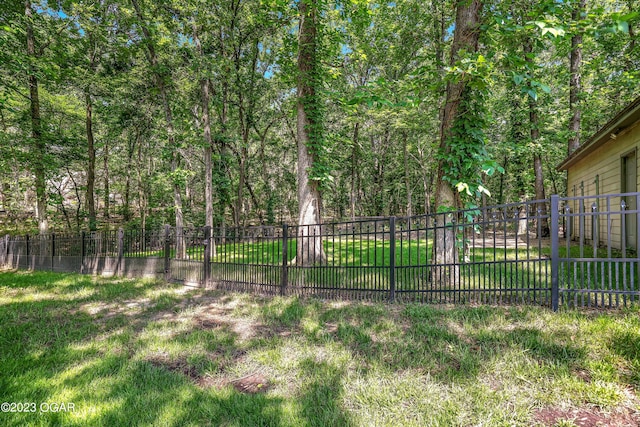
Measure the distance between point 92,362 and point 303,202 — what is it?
16.3 ft

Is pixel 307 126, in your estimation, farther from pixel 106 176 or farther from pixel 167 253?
pixel 106 176

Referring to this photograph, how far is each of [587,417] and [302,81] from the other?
7.11 m

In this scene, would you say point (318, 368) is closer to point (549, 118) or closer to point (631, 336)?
point (631, 336)

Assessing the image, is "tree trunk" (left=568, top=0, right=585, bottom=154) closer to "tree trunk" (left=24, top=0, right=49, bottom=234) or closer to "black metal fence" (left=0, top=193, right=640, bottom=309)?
"black metal fence" (left=0, top=193, right=640, bottom=309)

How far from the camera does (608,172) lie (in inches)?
333

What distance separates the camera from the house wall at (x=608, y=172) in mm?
7058

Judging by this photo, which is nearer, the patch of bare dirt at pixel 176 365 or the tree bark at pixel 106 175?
the patch of bare dirt at pixel 176 365

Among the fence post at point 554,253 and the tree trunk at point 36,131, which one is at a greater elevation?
the tree trunk at point 36,131

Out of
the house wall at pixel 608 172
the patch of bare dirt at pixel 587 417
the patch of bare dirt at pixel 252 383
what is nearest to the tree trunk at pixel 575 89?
the house wall at pixel 608 172

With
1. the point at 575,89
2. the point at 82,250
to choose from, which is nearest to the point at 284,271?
the point at 82,250

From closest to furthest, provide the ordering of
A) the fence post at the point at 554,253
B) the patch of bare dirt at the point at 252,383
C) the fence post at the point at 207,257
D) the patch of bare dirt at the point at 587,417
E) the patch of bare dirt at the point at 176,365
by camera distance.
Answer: the patch of bare dirt at the point at 587,417, the patch of bare dirt at the point at 252,383, the patch of bare dirt at the point at 176,365, the fence post at the point at 554,253, the fence post at the point at 207,257

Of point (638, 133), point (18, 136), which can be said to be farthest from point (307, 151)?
point (18, 136)

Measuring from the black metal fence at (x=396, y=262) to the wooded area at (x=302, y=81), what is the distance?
688 millimetres

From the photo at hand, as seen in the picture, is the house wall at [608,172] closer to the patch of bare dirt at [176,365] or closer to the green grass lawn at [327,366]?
the green grass lawn at [327,366]
